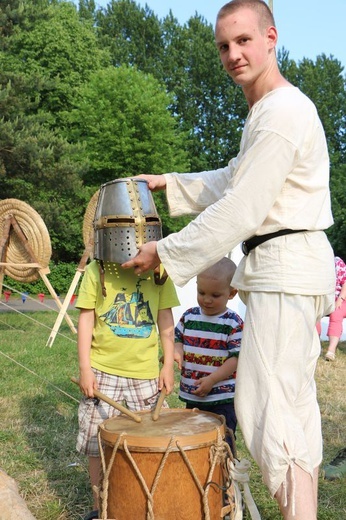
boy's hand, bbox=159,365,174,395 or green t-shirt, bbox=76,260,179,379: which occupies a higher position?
green t-shirt, bbox=76,260,179,379

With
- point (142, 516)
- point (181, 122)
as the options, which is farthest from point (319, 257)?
point (181, 122)

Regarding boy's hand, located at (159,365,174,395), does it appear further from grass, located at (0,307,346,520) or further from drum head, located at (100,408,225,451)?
grass, located at (0,307,346,520)

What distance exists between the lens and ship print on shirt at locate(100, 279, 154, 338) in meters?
3.13

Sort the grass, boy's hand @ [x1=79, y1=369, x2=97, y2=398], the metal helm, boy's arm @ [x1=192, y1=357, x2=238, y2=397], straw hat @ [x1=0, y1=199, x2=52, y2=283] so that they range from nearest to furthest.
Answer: the metal helm
boy's hand @ [x1=79, y1=369, x2=97, y2=398]
boy's arm @ [x1=192, y1=357, x2=238, y2=397]
the grass
straw hat @ [x1=0, y1=199, x2=52, y2=283]

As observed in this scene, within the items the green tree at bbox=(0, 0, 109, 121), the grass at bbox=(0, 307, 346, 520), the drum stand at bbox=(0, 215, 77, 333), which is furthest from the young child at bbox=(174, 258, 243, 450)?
the green tree at bbox=(0, 0, 109, 121)

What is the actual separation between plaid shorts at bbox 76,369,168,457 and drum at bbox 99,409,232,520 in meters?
0.60

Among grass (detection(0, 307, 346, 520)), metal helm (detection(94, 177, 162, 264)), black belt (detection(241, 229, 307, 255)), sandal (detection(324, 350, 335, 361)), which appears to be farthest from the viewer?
sandal (detection(324, 350, 335, 361))

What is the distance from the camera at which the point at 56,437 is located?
4.63 m

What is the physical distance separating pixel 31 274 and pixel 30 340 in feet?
3.33

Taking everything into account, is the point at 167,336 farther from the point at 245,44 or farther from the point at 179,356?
the point at 245,44

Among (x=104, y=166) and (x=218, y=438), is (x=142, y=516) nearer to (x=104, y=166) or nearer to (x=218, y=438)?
(x=218, y=438)

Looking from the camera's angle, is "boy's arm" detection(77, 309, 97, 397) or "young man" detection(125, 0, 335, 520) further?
"boy's arm" detection(77, 309, 97, 397)

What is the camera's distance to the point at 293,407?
2.39 m

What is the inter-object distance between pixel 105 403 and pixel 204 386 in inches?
22.7
